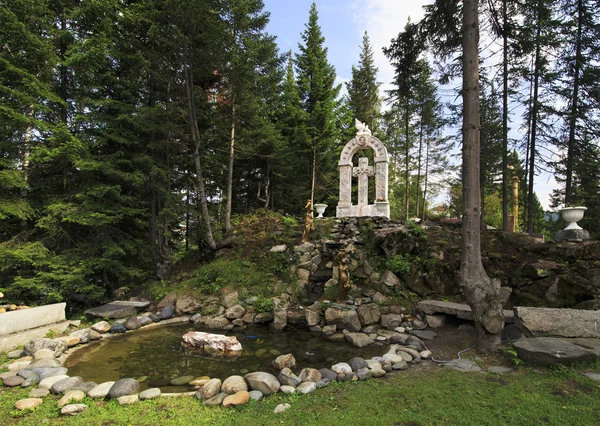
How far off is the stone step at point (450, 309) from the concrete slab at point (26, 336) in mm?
Result: 8176

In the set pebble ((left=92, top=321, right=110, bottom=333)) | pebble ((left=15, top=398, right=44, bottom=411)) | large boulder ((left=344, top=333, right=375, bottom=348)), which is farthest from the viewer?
pebble ((left=92, top=321, right=110, bottom=333))

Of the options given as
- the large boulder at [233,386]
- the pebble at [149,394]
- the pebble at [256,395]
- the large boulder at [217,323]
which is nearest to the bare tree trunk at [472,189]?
the pebble at [256,395]

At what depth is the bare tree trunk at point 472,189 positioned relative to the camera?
4766mm

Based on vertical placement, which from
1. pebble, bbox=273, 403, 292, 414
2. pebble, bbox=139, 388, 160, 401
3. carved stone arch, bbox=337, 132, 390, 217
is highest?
carved stone arch, bbox=337, 132, 390, 217

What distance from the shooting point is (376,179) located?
486 inches

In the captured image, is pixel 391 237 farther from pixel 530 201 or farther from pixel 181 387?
pixel 530 201

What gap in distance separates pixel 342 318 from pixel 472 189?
3.88 m

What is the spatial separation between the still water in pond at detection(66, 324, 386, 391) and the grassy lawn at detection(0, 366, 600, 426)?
891 millimetres

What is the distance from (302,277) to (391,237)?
2.96m

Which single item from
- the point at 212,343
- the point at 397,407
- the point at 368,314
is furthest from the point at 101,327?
the point at 397,407

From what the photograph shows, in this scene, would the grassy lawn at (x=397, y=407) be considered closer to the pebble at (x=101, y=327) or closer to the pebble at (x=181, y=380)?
the pebble at (x=181, y=380)

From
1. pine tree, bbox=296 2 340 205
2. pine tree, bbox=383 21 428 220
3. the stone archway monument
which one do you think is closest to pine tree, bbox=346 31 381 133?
pine tree, bbox=296 2 340 205

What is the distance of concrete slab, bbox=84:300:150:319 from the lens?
7125mm

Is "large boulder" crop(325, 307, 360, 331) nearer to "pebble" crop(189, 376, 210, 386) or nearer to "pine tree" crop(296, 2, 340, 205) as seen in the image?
"pebble" crop(189, 376, 210, 386)
